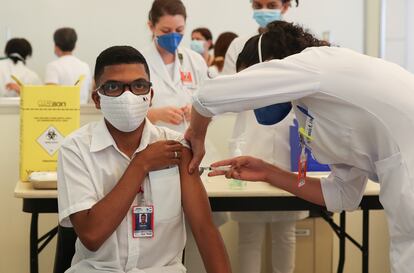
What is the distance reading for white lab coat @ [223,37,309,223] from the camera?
2572 mm

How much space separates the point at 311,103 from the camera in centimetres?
137

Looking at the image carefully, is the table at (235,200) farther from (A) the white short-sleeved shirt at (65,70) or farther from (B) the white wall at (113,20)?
(B) the white wall at (113,20)

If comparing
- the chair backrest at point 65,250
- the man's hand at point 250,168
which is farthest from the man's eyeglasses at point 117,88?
the chair backrest at point 65,250

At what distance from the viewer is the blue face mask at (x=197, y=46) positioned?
4211mm

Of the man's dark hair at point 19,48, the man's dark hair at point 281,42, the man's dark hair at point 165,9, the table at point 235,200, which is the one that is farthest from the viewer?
the man's dark hair at point 19,48

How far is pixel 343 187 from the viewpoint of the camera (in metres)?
1.66

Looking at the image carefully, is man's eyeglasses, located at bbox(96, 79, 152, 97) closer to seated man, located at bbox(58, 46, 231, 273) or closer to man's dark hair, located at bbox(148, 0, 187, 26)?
seated man, located at bbox(58, 46, 231, 273)

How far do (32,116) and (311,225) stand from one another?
5.05 feet

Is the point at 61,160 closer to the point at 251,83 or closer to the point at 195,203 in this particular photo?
the point at 195,203

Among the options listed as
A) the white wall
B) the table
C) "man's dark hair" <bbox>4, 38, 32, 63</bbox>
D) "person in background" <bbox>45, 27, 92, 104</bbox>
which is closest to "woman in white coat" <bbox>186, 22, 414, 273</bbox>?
the table

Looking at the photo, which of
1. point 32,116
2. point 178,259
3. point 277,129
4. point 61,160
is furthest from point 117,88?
point 277,129

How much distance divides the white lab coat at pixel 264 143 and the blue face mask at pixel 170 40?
28 centimetres

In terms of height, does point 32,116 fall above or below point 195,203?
above

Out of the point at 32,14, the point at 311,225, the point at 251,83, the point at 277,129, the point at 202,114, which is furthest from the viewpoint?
the point at 32,14
